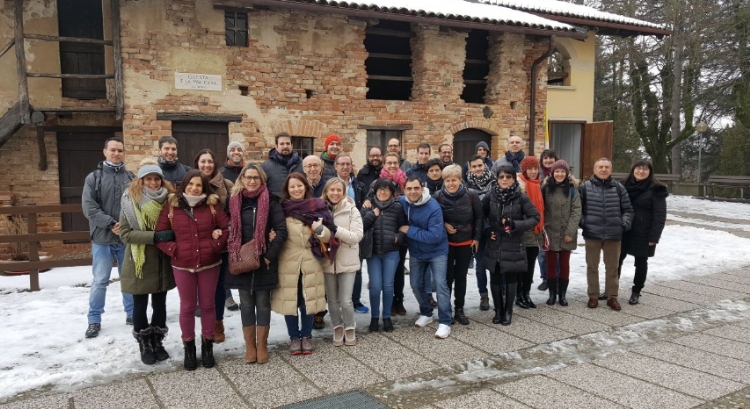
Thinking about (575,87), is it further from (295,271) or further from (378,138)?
(295,271)

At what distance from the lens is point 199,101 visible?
8828 millimetres

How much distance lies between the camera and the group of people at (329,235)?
4.02 metres

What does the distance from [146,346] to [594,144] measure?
12.6 meters

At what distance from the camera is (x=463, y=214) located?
497cm

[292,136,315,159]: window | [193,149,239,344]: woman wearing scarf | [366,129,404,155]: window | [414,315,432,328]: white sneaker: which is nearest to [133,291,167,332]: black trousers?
[193,149,239,344]: woman wearing scarf

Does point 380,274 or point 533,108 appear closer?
point 380,274

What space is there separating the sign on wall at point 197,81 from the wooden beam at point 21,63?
225 centimetres

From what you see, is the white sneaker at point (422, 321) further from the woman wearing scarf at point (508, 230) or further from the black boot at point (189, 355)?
the black boot at point (189, 355)

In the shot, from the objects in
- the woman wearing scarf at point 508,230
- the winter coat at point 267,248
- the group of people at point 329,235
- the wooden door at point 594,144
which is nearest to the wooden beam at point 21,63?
the group of people at point 329,235

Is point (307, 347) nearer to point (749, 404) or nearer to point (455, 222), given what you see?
point (455, 222)

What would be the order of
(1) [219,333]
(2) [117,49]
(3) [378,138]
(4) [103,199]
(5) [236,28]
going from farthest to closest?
(3) [378,138]
(5) [236,28]
(2) [117,49]
(4) [103,199]
(1) [219,333]

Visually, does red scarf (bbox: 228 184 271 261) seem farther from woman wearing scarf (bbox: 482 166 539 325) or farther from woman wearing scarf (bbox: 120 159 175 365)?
woman wearing scarf (bbox: 482 166 539 325)

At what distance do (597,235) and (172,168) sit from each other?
4.66 meters

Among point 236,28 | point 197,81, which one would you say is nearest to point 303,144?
point 197,81
